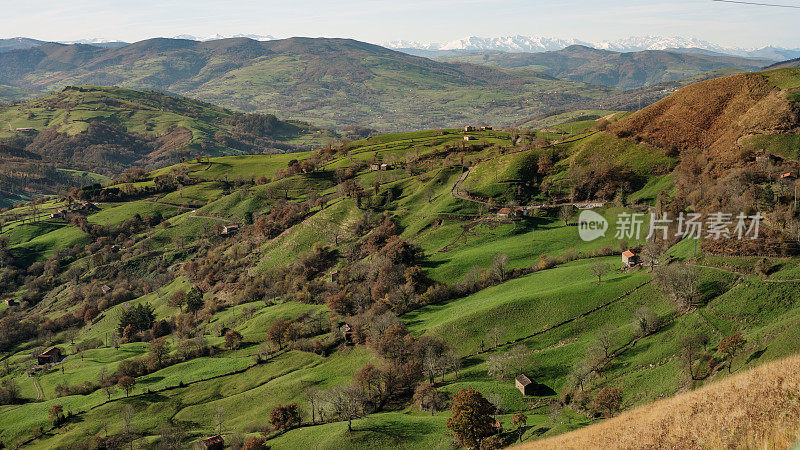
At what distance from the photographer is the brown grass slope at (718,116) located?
102250 millimetres

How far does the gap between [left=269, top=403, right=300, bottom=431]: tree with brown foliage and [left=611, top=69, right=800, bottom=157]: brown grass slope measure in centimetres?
10335

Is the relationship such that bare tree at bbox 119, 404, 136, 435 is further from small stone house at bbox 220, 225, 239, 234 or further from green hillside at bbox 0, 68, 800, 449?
small stone house at bbox 220, 225, 239, 234

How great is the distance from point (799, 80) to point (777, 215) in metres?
71.2

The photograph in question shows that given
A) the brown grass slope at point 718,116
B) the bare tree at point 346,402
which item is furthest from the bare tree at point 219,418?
the brown grass slope at point 718,116

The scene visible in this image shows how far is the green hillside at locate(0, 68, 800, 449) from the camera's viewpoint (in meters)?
58.1

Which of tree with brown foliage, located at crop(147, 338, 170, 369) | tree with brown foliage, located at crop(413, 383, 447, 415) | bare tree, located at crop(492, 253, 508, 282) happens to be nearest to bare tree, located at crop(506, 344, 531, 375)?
tree with brown foliage, located at crop(413, 383, 447, 415)

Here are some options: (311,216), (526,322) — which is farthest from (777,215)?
(311,216)

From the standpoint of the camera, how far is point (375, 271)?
109 m

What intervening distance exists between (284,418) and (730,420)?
55.6 meters

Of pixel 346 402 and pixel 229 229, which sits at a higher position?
pixel 229 229

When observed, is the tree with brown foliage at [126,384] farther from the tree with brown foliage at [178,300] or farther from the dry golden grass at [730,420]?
the dry golden grass at [730,420]

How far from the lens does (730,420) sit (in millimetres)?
21578

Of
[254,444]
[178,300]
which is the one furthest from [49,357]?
[254,444]

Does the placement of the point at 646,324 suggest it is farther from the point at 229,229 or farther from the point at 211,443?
the point at 229,229
